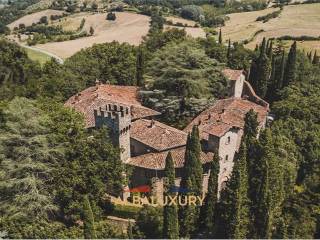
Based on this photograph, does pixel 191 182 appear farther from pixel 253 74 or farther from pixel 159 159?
pixel 253 74

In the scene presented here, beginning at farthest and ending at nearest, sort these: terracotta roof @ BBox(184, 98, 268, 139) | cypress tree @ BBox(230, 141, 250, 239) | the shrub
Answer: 1. the shrub
2. terracotta roof @ BBox(184, 98, 268, 139)
3. cypress tree @ BBox(230, 141, 250, 239)

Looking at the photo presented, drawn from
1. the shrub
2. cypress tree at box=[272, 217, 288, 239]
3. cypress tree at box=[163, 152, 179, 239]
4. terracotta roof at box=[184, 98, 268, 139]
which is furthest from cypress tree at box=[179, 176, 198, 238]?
the shrub

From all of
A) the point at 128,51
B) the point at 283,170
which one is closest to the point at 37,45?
the point at 128,51

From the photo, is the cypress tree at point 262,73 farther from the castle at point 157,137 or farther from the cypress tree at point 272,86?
the castle at point 157,137

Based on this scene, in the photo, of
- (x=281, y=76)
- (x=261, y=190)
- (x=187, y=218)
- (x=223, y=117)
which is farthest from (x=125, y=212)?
(x=281, y=76)

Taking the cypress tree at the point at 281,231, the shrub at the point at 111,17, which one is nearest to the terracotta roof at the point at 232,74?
the cypress tree at the point at 281,231

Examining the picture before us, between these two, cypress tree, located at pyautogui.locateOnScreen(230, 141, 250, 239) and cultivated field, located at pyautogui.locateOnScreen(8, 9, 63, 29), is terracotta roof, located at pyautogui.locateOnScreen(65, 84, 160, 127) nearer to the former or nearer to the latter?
cypress tree, located at pyautogui.locateOnScreen(230, 141, 250, 239)
